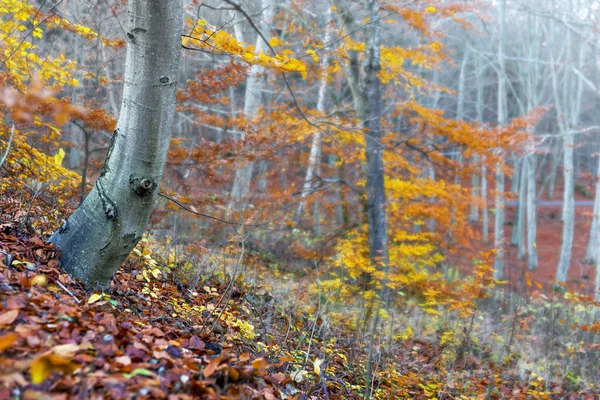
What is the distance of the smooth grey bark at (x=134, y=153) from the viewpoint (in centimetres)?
268

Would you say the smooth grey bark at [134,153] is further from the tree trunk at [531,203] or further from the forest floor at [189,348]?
the tree trunk at [531,203]

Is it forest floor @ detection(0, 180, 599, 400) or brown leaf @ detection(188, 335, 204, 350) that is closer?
forest floor @ detection(0, 180, 599, 400)

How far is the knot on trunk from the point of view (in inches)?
109

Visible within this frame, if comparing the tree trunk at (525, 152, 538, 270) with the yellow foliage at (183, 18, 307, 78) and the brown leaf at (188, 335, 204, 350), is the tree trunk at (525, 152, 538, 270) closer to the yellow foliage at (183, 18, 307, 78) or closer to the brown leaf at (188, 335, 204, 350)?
the yellow foliage at (183, 18, 307, 78)

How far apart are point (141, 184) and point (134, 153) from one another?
0.65ft

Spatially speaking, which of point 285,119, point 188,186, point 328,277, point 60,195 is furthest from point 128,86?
point 328,277

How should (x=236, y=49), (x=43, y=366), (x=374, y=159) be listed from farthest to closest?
(x=374, y=159)
(x=236, y=49)
(x=43, y=366)

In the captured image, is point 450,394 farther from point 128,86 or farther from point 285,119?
point 285,119

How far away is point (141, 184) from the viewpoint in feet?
9.09

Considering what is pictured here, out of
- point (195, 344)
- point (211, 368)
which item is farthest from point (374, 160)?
point (211, 368)

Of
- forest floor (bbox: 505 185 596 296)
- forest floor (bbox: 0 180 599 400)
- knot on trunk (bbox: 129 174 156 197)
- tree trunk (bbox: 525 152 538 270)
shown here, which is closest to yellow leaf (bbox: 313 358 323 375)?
forest floor (bbox: 0 180 599 400)

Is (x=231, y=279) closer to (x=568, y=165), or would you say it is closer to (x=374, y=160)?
(x=374, y=160)

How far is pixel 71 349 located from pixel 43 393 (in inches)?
8.7

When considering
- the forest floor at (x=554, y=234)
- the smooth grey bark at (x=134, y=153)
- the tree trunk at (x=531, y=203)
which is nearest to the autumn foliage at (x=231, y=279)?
the smooth grey bark at (x=134, y=153)
